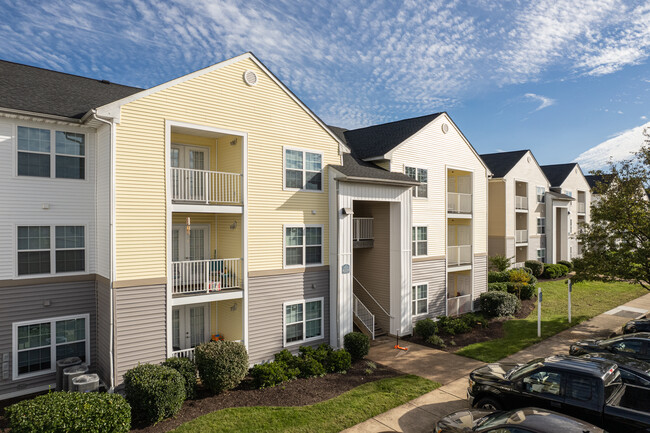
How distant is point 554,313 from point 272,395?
18.4 m

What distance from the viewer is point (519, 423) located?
7270 mm

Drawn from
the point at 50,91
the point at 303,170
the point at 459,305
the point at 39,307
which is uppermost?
the point at 50,91

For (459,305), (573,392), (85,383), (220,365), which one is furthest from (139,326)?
(459,305)

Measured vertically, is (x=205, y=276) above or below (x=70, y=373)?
above

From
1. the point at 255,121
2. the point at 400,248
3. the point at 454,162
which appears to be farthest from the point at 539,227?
the point at 255,121

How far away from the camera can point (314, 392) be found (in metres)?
12.4

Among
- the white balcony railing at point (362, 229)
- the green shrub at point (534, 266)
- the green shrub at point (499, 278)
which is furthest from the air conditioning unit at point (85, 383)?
the green shrub at point (534, 266)

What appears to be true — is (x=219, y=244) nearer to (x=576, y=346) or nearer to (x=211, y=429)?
(x=211, y=429)

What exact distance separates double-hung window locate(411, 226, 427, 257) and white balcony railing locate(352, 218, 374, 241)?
2.20 meters

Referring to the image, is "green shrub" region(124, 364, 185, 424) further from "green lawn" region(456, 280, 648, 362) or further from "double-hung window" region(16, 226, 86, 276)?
"green lawn" region(456, 280, 648, 362)

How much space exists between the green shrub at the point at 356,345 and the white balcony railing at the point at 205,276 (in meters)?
4.87

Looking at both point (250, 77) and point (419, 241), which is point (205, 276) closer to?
point (250, 77)

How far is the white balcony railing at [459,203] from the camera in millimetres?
22781

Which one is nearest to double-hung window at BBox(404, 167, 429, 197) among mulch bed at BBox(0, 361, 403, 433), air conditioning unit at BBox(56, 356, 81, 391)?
mulch bed at BBox(0, 361, 403, 433)
